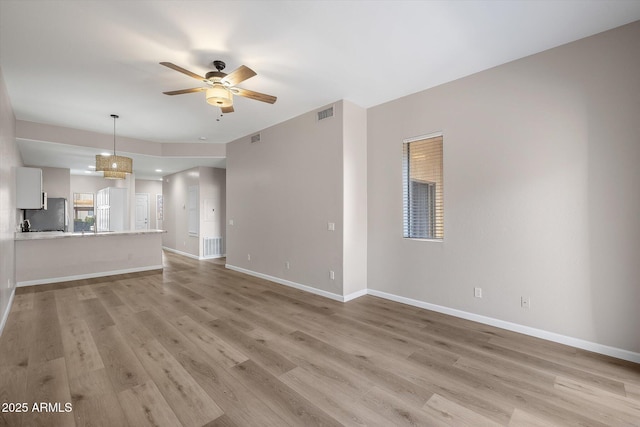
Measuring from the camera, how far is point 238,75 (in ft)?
9.78

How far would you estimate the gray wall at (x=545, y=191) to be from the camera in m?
2.72

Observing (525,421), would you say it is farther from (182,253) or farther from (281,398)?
(182,253)

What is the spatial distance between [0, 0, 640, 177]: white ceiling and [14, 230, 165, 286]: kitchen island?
263cm

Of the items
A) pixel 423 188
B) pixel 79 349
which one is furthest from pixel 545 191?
pixel 79 349

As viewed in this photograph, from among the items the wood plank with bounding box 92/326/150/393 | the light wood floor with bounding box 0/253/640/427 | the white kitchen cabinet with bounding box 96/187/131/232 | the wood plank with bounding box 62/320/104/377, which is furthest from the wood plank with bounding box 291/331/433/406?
the white kitchen cabinet with bounding box 96/187/131/232

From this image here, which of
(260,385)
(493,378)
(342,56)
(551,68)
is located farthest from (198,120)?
(493,378)

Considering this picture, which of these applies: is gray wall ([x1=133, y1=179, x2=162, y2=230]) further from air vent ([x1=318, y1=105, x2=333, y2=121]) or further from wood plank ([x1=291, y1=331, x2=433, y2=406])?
wood plank ([x1=291, y1=331, x2=433, y2=406])

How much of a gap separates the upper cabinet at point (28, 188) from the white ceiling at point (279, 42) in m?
1.62

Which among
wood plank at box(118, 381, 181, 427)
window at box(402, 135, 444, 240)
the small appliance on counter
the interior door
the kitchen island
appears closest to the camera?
wood plank at box(118, 381, 181, 427)

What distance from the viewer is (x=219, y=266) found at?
7270 mm

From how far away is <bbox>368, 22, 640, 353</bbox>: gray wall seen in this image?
107 inches

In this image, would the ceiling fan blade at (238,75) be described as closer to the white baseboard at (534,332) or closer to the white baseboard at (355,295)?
the white baseboard at (355,295)

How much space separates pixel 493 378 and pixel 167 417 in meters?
2.52

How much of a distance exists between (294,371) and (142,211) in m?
12.4
